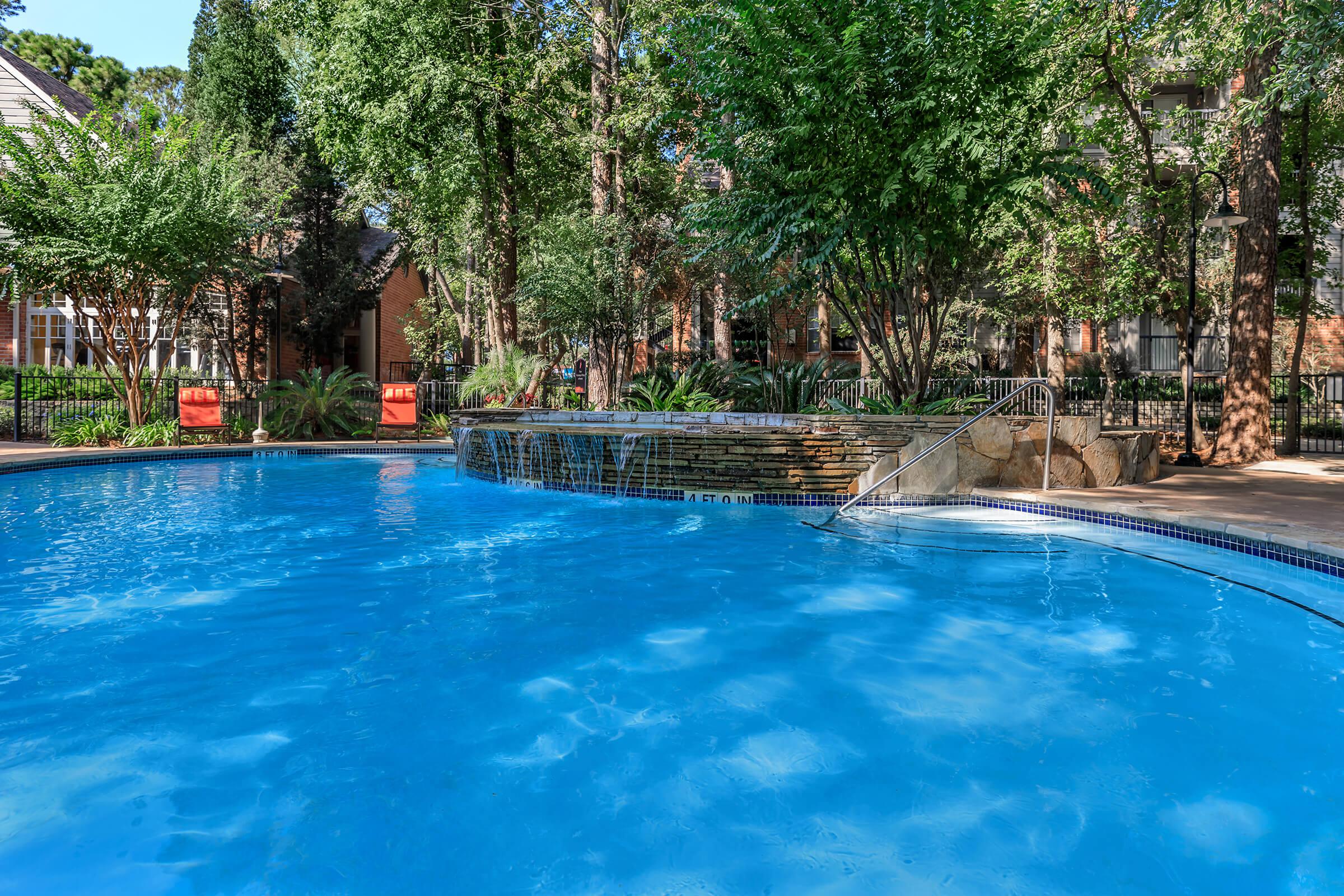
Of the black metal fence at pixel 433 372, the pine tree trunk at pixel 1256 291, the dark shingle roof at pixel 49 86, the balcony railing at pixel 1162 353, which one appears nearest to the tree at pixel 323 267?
the black metal fence at pixel 433 372

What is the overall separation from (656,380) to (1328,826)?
33.8 ft

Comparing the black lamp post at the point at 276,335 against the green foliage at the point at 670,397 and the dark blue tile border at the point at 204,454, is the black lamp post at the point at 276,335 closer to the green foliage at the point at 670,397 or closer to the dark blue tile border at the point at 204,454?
the dark blue tile border at the point at 204,454

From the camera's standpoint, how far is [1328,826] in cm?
273

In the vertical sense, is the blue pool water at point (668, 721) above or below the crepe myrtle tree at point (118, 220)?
below

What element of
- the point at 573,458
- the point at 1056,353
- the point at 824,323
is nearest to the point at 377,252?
the point at 824,323

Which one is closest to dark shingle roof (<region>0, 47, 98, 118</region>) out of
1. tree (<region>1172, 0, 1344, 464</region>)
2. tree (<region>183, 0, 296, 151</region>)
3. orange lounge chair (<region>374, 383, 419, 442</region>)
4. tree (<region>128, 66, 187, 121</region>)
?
tree (<region>183, 0, 296, 151</region>)

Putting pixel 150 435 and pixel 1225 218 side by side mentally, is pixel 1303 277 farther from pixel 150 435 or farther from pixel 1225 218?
pixel 150 435

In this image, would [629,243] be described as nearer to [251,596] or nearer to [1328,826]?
[251,596]

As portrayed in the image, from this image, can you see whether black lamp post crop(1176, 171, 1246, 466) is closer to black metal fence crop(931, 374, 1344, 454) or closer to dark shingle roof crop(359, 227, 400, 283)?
black metal fence crop(931, 374, 1344, 454)

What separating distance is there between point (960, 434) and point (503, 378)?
935cm

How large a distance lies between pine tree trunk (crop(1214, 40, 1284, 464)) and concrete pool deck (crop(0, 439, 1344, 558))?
0.56 metres

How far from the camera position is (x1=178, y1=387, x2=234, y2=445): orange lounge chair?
14867 mm

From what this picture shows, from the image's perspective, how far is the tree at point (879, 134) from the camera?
8594mm

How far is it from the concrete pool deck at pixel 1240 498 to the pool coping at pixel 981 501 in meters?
0.02
